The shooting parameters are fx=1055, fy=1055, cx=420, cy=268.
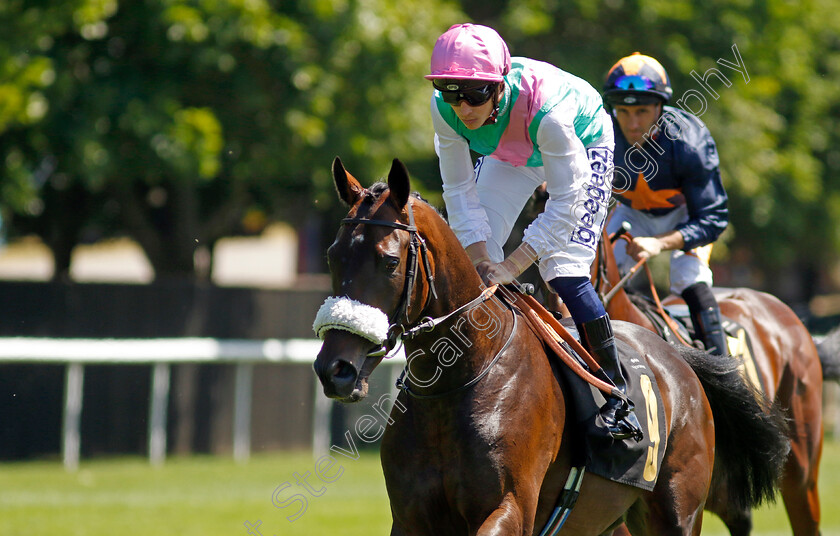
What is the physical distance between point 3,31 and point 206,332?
4.16m

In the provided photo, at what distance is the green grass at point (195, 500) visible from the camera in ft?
26.2

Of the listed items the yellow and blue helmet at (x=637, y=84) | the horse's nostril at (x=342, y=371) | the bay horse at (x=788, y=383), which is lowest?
the bay horse at (x=788, y=383)

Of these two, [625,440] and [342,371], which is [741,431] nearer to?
[625,440]

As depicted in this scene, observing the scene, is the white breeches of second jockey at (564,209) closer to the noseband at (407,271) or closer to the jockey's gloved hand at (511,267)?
the jockey's gloved hand at (511,267)

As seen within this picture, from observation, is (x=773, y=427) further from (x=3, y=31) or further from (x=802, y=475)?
(x=3, y=31)

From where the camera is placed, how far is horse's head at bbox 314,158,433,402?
3.20 m

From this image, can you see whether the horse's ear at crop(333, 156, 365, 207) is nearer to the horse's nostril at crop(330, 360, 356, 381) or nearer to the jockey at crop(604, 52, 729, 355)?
→ the horse's nostril at crop(330, 360, 356, 381)

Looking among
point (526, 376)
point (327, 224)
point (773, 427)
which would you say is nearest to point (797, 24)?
point (327, 224)

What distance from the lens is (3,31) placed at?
9992mm

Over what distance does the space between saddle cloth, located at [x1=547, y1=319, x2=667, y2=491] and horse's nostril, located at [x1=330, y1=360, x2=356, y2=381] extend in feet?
4.15

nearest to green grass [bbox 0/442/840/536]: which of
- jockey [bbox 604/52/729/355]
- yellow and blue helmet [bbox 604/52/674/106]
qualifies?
jockey [bbox 604/52/729/355]

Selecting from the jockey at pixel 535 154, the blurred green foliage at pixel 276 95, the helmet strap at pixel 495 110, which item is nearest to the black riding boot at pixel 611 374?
the jockey at pixel 535 154

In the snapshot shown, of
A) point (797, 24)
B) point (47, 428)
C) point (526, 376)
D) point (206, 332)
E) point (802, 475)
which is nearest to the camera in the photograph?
point (526, 376)

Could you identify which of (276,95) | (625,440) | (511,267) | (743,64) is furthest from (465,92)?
(743,64)
